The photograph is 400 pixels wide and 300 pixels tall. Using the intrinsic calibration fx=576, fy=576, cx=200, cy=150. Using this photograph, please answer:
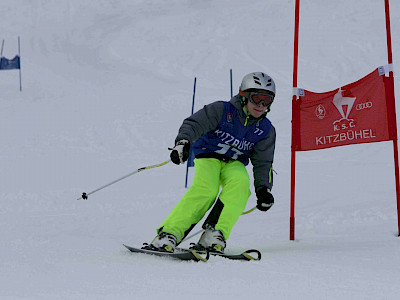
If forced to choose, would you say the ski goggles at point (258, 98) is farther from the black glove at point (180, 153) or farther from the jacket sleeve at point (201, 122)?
the black glove at point (180, 153)

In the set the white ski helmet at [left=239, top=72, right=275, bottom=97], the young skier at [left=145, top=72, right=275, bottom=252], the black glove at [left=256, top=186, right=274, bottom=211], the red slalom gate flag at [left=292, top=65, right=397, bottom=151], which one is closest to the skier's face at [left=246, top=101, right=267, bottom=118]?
the young skier at [left=145, top=72, right=275, bottom=252]

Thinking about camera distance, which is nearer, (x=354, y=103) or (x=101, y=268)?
(x=101, y=268)

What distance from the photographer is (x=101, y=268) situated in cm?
321

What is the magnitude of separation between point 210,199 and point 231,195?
17 centimetres

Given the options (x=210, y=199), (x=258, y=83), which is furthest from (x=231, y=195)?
(x=258, y=83)

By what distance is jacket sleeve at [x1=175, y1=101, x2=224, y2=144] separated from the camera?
13.5 ft

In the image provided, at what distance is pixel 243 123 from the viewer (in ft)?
14.1

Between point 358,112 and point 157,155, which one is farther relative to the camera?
point 157,155

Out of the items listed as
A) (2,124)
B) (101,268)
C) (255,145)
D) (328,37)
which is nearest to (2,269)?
(101,268)

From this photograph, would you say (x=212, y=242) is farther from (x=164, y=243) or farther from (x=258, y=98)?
(x=258, y=98)

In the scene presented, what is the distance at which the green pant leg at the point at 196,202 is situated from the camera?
4055mm

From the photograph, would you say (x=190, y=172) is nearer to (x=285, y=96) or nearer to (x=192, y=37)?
(x=285, y=96)

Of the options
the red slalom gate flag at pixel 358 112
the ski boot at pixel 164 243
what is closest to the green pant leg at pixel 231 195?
the ski boot at pixel 164 243

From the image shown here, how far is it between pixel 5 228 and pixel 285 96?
36.6ft
